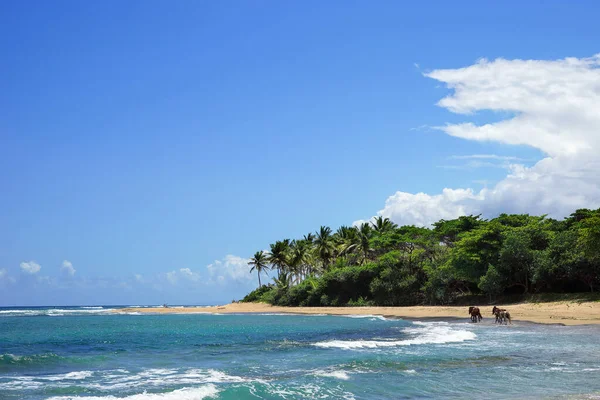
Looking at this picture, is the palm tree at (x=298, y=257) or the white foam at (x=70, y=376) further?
the palm tree at (x=298, y=257)

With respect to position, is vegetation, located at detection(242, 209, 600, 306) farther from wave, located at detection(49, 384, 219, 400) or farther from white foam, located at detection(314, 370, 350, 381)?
wave, located at detection(49, 384, 219, 400)

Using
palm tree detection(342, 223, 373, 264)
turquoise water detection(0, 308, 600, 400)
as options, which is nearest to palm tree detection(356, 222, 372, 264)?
palm tree detection(342, 223, 373, 264)

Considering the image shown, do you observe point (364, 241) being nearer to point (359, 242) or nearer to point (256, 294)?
point (359, 242)

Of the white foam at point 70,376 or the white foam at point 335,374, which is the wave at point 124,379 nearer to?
the white foam at point 70,376

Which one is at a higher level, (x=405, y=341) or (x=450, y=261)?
(x=450, y=261)

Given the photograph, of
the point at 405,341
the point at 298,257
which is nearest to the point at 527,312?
the point at 405,341

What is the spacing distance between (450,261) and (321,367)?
124 ft

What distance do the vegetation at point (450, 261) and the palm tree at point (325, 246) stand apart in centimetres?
16

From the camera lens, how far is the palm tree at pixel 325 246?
3519 inches

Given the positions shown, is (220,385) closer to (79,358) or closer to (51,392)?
(51,392)

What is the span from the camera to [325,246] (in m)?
89.5

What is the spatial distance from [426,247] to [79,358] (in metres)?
47.9

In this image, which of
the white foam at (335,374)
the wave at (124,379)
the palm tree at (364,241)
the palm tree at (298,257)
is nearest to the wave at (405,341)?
the white foam at (335,374)

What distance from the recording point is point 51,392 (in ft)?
55.0
